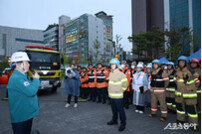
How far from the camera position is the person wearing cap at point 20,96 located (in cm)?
222

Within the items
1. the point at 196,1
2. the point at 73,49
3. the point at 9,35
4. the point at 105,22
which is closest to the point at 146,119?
the point at 196,1

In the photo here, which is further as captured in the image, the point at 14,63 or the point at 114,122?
the point at 114,122

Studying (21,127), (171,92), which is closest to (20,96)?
(21,127)

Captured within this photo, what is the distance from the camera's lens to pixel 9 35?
88938 mm

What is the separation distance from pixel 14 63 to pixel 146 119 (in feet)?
14.5

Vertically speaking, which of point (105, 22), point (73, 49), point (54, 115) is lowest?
point (54, 115)

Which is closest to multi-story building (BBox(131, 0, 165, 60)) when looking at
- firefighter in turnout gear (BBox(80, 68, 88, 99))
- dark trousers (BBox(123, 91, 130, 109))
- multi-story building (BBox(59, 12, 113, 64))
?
multi-story building (BBox(59, 12, 113, 64))

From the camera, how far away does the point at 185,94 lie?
3.97 meters

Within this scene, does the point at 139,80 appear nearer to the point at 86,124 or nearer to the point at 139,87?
the point at 139,87

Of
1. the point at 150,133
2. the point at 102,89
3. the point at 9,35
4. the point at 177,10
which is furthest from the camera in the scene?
the point at 9,35

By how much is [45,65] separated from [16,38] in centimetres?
9777

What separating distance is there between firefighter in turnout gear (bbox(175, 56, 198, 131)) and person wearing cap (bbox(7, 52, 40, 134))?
12.8 ft

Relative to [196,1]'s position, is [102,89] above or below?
below

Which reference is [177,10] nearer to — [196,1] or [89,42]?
[196,1]
